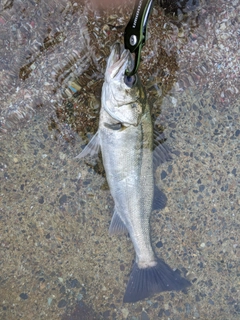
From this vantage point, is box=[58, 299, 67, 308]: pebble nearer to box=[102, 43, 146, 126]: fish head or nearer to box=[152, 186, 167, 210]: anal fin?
box=[152, 186, 167, 210]: anal fin

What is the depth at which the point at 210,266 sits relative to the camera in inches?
127

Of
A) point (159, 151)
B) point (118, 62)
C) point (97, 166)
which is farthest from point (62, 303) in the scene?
point (118, 62)

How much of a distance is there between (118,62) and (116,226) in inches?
54.8

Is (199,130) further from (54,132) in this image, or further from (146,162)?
(54,132)

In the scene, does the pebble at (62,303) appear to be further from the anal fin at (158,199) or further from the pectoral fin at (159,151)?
the pectoral fin at (159,151)

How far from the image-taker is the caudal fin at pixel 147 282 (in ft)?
9.83

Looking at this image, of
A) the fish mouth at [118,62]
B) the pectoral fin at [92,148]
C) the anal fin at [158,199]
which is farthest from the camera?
the anal fin at [158,199]

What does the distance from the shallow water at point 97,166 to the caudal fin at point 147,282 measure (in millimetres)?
159

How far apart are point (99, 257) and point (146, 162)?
1001mm

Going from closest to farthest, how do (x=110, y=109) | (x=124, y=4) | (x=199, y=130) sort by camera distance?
1. (x=110, y=109)
2. (x=124, y=4)
3. (x=199, y=130)

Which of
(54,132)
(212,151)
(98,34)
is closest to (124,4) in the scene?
(98,34)

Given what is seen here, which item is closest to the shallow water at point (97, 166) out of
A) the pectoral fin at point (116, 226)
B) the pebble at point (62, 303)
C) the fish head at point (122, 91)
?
the pebble at point (62, 303)

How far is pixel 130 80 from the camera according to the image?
8.46 ft

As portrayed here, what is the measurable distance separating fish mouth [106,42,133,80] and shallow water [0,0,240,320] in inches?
18.9
